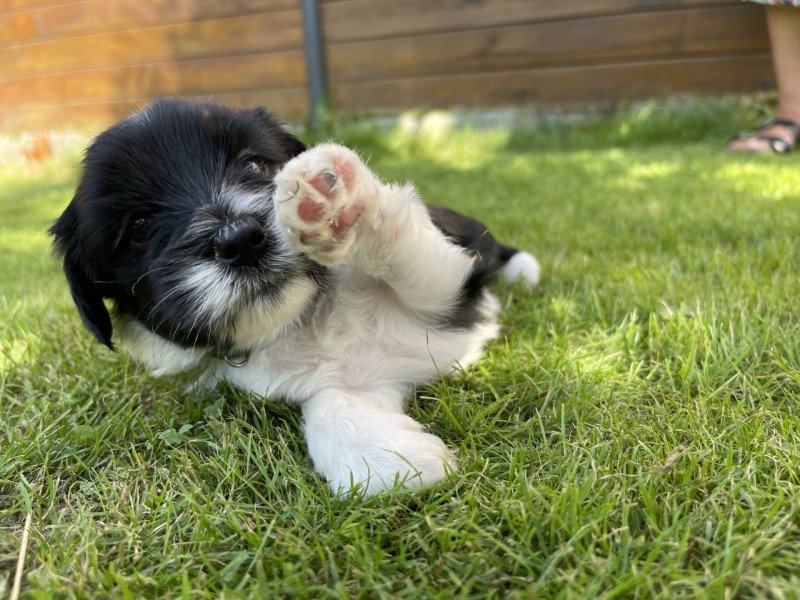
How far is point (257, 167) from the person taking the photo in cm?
182

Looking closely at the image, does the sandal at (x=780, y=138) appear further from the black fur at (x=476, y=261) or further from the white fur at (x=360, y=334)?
the white fur at (x=360, y=334)

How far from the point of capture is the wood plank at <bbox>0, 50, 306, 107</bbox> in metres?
7.93

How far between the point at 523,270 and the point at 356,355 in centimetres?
116

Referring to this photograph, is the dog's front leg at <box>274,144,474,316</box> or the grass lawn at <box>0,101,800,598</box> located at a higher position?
the dog's front leg at <box>274,144,474,316</box>

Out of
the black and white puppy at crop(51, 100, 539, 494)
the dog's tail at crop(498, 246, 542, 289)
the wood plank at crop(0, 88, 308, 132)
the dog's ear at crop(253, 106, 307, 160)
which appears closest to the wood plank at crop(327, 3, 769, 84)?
the wood plank at crop(0, 88, 308, 132)

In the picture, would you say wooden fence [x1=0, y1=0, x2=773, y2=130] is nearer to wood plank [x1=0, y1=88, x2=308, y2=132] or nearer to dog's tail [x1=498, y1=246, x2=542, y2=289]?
wood plank [x1=0, y1=88, x2=308, y2=132]


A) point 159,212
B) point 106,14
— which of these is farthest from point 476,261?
point 106,14

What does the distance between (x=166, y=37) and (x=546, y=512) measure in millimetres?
9109

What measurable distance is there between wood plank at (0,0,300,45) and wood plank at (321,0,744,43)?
711mm

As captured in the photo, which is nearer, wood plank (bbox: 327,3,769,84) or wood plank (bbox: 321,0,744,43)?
wood plank (bbox: 327,3,769,84)

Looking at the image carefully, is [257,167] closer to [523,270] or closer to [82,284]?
[82,284]

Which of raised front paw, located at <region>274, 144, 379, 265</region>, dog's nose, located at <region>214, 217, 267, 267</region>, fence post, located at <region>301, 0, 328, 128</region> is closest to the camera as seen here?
raised front paw, located at <region>274, 144, 379, 265</region>

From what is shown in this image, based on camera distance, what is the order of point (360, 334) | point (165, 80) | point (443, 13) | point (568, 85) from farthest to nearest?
1. point (165, 80)
2. point (443, 13)
3. point (568, 85)
4. point (360, 334)

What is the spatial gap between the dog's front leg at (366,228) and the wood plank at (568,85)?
19.0 feet
